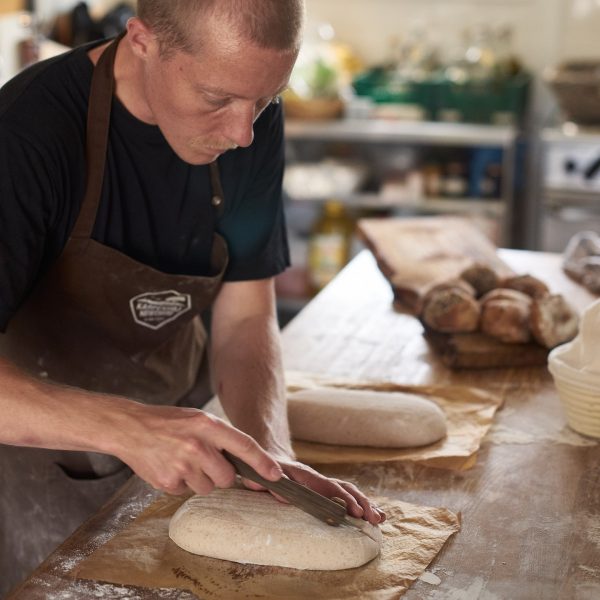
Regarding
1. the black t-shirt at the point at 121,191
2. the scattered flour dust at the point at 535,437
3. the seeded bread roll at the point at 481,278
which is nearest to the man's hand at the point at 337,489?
the scattered flour dust at the point at 535,437

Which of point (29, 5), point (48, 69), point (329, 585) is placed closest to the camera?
point (329, 585)

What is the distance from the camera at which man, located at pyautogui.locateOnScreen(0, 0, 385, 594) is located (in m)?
1.53

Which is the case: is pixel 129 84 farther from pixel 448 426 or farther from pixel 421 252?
pixel 421 252

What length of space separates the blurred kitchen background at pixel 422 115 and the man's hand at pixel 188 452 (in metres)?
3.39

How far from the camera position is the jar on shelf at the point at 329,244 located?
5.16 metres

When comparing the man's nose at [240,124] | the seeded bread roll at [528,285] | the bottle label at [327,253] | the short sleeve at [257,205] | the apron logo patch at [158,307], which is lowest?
the bottle label at [327,253]

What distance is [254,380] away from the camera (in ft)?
6.48

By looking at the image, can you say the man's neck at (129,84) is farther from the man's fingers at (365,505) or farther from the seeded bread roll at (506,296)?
the seeded bread roll at (506,296)

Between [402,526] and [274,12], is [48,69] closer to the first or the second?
[274,12]

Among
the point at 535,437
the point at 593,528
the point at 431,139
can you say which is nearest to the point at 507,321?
the point at 535,437

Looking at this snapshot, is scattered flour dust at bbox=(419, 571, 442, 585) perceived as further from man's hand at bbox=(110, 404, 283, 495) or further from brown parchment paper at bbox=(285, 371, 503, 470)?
brown parchment paper at bbox=(285, 371, 503, 470)

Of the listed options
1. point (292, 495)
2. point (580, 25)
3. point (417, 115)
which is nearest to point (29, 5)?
point (417, 115)

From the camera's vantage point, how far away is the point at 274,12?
5.03ft

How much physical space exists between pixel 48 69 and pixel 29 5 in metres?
3.48
